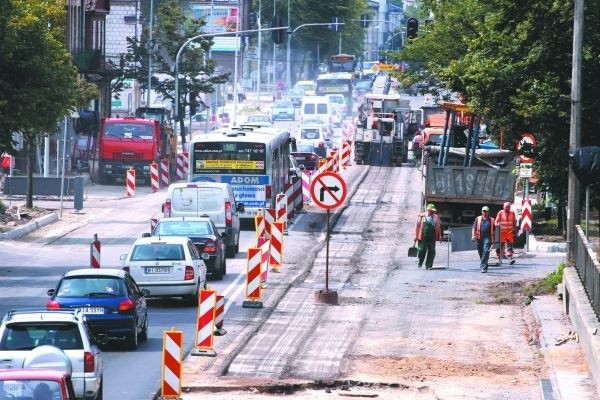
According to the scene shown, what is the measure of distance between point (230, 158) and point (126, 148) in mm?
20364

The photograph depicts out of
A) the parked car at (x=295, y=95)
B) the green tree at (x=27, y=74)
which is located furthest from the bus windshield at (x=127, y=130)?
the parked car at (x=295, y=95)

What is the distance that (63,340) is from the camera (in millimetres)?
17297

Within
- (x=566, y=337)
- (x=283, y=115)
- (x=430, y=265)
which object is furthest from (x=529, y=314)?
(x=283, y=115)

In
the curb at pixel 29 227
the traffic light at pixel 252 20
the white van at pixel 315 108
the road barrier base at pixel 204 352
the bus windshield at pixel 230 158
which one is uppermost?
the traffic light at pixel 252 20

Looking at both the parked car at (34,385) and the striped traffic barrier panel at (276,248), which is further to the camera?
the striped traffic barrier panel at (276,248)

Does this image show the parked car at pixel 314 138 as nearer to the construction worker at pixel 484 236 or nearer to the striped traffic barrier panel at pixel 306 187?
the striped traffic barrier panel at pixel 306 187

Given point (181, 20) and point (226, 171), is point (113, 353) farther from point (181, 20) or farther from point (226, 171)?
point (181, 20)

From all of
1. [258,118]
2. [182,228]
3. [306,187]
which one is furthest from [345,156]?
[182,228]

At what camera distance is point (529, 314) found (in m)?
28.9

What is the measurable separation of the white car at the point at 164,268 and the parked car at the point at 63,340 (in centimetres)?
1017

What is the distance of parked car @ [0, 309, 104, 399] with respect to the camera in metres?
16.9

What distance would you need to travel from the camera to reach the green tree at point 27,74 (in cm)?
3700

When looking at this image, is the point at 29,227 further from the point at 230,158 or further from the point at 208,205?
the point at 208,205

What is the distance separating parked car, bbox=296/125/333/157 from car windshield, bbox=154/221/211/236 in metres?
41.6
